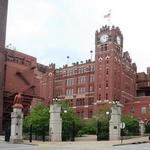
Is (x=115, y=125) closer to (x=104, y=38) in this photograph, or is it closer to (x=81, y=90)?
(x=104, y=38)

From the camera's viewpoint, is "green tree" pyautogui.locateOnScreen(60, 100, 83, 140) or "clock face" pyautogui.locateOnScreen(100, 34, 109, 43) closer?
"green tree" pyautogui.locateOnScreen(60, 100, 83, 140)

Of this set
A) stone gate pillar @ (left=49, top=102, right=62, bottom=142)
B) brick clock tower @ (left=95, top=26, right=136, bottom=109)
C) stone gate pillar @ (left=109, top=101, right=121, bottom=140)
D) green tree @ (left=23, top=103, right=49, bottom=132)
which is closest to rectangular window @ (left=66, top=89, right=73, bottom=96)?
brick clock tower @ (left=95, top=26, right=136, bottom=109)

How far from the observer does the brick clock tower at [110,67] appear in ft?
360

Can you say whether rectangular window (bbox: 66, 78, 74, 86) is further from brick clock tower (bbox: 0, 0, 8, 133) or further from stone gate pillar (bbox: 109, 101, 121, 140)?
stone gate pillar (bbox: 109, 101, 121, 140)

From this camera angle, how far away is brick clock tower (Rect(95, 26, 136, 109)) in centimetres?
10969

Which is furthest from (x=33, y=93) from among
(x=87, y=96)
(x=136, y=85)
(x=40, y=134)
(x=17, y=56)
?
(x=40, y=134)

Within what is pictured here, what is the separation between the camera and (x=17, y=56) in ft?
344

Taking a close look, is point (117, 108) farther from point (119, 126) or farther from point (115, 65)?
point (115, 65)

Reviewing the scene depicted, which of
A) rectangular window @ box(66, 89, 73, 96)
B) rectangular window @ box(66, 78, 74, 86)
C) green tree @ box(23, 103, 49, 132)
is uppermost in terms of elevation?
rectangular window @ box(66, 78, 74, 86)

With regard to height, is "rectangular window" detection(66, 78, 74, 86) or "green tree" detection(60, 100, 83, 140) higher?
"rectangular window" detection(66, 78, 74, 86)

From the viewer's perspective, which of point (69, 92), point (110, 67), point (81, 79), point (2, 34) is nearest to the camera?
point (2, 34)

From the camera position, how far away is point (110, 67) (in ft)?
359

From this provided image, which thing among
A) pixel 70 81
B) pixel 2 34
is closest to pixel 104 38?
pixel 70 81

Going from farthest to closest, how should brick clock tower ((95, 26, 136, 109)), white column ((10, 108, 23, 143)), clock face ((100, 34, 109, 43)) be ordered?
clock face ((100, 34, 109, 43)) < brick clock tower ((95, 26, 136, 109)) < white column ((10, 108, 23, 143))
